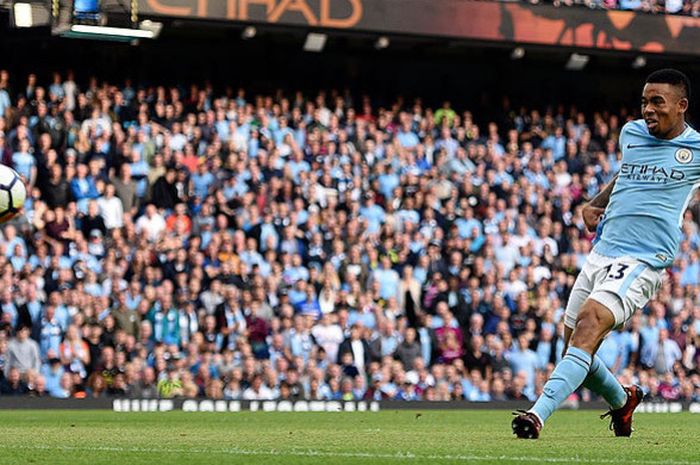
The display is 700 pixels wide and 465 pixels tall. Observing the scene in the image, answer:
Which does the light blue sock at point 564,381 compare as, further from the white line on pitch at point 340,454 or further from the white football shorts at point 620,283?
the white line on pitch at point 340,454

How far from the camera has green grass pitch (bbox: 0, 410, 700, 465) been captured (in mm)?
7773

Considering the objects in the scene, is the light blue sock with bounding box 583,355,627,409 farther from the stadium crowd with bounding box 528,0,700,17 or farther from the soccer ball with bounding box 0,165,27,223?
the stadium crowd with bounding box 528,0,700,17

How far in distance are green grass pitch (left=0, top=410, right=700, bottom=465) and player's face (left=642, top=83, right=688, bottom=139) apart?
1.97 m

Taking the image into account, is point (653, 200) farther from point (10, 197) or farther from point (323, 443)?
point (10, 197)

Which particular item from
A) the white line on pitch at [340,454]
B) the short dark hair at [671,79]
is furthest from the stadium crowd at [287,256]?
the short dark hair at [671,79]

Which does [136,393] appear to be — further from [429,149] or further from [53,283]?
[429,149]

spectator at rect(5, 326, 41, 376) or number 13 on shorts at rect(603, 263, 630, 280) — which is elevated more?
number 13 on shorts at rect(603, 263, 630, 280)

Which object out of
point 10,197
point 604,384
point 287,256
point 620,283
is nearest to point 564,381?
point 620,283

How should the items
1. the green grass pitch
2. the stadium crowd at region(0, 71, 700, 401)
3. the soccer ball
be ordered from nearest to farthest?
1. the green grass pitch
2. the soccer ball
3. the stadium crowd at region(0, 71, 700, 401)

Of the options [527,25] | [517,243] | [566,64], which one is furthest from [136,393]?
[566,64]

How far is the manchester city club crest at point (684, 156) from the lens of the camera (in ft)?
30.9

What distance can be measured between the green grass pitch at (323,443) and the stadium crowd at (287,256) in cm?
541

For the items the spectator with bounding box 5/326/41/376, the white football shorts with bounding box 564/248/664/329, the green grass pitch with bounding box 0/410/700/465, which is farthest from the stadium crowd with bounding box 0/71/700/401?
the white football shorts with bounding box 564/248/664/329

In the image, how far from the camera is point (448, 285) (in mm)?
23078
